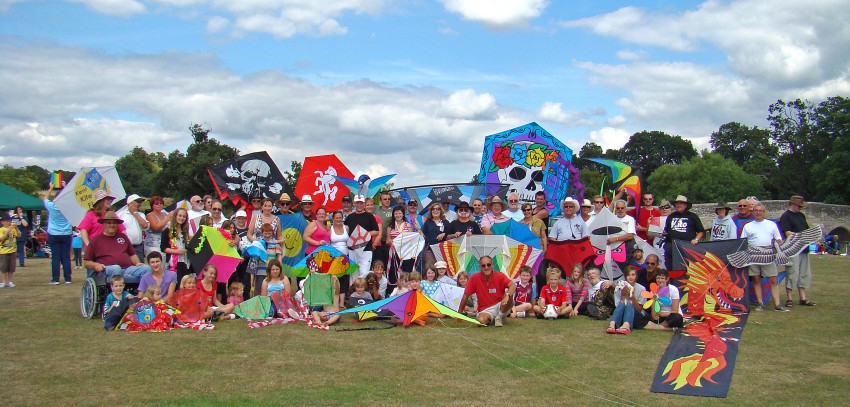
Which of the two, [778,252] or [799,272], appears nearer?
[778,252]

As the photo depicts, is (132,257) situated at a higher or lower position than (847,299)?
higher

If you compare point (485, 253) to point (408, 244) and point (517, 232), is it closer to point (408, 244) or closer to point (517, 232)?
point (517, 232)

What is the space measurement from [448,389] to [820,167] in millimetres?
56890

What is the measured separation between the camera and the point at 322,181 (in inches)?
509

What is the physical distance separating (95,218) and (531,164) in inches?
280

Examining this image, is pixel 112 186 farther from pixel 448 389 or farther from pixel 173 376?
pixel 448 389

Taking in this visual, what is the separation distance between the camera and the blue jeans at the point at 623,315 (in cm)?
818

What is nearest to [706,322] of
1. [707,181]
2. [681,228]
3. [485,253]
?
[681,228]

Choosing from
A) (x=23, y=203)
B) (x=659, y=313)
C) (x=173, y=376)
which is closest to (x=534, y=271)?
(x=659, y=313)

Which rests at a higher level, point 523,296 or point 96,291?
point 96,291

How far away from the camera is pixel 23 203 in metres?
25.3

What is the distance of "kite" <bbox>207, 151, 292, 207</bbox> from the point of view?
1191 centimetres

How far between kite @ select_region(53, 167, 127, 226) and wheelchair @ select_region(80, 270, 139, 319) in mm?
2495

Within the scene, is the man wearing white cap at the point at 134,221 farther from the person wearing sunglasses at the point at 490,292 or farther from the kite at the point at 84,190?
the person wearing sunglasses at the point at 490,292
